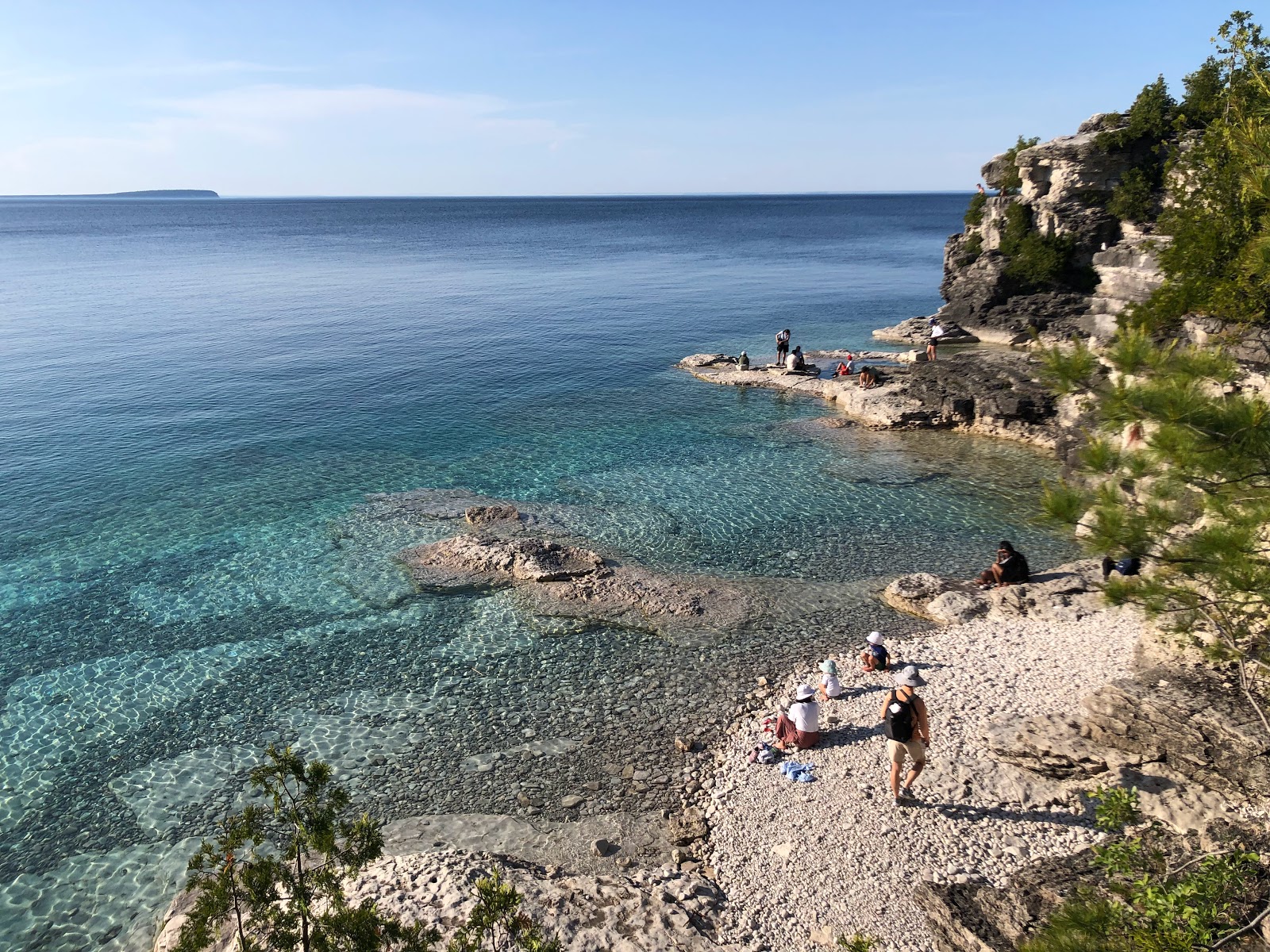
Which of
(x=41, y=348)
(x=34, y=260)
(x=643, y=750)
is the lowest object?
(x=643, y=750)

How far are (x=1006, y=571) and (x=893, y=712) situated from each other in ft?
31.7

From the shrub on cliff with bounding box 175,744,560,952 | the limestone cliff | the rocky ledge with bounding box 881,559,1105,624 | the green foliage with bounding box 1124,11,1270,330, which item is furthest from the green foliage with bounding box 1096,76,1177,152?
the shrub on cliff with bounding box 175,744,560,952

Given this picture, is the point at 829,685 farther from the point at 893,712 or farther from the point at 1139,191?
the point at 1139,191

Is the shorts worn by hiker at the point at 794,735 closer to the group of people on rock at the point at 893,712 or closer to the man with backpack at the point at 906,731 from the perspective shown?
the group of people on rock at the point at 893,712

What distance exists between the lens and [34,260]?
105m

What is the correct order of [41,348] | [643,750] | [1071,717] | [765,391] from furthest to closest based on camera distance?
1. [41,348]
2. [765,391]
3. [643,750]
4. [1071,717]

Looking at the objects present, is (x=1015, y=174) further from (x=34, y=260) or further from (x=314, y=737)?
(x=34, y=260)

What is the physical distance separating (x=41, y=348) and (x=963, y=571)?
190ft

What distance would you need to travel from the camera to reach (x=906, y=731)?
44.7ft

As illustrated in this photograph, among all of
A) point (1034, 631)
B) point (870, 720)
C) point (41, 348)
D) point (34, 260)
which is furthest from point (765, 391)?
point (34, 260)

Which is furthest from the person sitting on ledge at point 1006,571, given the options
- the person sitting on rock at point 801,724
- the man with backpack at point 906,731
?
the man with backpack at point 906,731

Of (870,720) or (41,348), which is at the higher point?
(41,348)

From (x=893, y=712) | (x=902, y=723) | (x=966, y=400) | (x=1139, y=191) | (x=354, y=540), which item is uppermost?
(x=1139, y=191)

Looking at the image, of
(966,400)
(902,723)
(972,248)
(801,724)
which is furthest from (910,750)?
(972,248)
